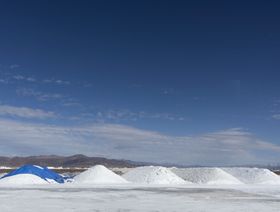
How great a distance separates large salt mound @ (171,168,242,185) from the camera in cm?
4833

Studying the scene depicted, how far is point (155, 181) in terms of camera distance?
45906 mm

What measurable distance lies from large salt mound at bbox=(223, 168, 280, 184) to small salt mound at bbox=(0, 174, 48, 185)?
80.7 ft

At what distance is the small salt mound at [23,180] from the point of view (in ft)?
129

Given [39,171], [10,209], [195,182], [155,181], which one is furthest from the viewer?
[195,182]

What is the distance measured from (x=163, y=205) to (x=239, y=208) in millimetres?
3479

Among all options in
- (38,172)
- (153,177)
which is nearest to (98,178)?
(153,177)

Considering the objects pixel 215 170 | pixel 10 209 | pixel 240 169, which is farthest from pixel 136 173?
pixel 10 209

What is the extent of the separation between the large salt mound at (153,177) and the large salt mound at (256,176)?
33.5 feet

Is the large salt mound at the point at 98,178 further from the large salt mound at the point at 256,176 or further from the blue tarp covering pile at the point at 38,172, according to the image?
the large salt mound at the point at 256,176

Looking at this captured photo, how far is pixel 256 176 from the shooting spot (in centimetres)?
5528

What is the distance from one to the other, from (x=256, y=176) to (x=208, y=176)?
840cm

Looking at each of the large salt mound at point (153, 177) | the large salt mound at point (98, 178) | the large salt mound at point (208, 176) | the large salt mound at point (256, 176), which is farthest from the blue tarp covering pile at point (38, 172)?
the large salt mound at point (256, 176)

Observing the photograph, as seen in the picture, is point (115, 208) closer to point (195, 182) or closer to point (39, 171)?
point (39, 171)

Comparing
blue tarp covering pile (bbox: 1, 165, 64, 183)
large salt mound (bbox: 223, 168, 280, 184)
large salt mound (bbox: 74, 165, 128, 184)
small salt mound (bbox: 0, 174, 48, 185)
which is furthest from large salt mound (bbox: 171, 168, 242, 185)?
small salt mound (bbox: 0, 174, 48, 185)
